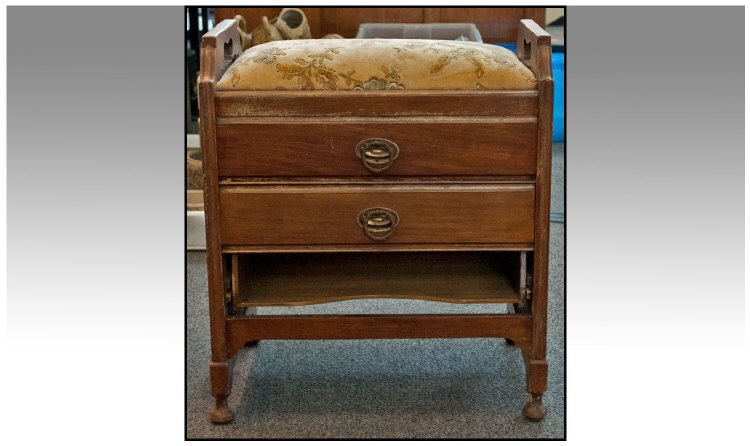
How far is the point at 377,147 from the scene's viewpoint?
5.32ft

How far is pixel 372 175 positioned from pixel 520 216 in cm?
30

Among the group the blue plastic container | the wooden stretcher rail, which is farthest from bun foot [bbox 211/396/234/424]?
the blue plastic container

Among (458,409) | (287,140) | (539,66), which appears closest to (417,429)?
(458,409)

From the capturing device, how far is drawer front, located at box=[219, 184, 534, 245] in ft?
5.44

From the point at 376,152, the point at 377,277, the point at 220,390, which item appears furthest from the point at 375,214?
the point at 220,390

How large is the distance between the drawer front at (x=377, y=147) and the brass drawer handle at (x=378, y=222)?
3.0 inches

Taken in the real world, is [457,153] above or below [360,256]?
above

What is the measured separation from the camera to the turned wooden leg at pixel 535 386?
1801mm

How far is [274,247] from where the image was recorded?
1.70 m

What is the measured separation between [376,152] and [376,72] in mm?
147

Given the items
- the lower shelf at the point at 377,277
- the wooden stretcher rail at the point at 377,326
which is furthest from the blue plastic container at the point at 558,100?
the wooden stretcher rail at the point at 377,326

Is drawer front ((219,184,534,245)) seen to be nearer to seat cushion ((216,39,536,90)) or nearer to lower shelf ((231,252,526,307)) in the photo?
lower shelf ((231,252,526,307))

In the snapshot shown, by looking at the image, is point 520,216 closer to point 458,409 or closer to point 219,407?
point 458,409

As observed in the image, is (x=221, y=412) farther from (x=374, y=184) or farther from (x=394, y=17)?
(x=394, y=17)
